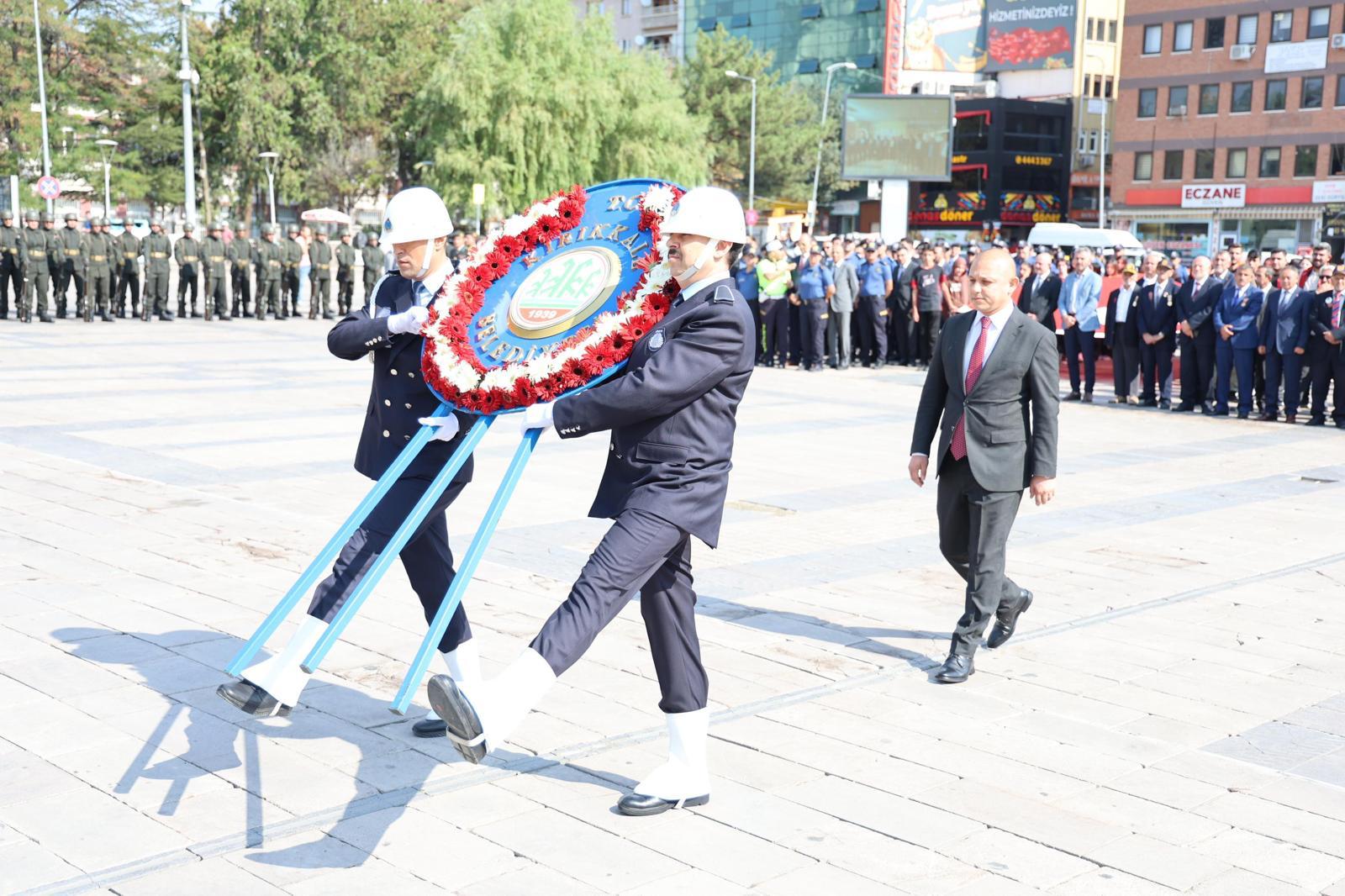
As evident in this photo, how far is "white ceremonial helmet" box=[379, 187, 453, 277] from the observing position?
5.12m

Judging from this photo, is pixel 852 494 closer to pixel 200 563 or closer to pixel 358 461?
pixel 200 563

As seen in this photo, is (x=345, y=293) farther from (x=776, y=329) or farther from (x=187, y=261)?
(x=776, y=329)

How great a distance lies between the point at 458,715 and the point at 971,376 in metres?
3.40

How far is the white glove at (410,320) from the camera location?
4.99m

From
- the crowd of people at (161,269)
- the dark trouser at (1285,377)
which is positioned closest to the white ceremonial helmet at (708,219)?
the dark trouser at (1285,377)

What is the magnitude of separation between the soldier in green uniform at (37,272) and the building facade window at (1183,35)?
5419 centimetres

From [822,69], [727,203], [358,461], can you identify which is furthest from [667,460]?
[822,69]

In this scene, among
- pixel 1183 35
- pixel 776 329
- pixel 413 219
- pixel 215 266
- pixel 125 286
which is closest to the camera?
pixel 413 219

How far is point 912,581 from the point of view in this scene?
26.8 ft

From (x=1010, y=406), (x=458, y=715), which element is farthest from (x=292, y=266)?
(x=458, y=715)

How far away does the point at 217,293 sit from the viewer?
27531 mm

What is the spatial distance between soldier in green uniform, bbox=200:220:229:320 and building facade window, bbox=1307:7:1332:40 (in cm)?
4989

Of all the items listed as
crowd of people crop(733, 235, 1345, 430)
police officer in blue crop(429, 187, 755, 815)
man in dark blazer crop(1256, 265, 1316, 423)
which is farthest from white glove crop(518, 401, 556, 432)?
man in dark blazer crop(1256, 265, 1316, 423)

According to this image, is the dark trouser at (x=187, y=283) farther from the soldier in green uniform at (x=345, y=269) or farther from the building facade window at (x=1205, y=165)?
the building facade window at (x=1205, y=165)
